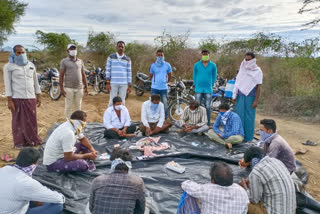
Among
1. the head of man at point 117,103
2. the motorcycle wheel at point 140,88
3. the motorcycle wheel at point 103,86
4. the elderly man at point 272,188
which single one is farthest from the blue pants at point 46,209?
the motorcycle wheel at point 103,86

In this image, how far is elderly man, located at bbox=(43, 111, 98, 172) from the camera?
122 inches

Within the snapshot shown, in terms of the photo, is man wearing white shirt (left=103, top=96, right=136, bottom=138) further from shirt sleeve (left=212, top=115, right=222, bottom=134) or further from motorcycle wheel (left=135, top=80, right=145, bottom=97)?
motorcycle wheel (left=135, top=80, right=145, bottom=97)

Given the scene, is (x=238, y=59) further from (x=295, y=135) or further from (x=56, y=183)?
(x=56, y=183)

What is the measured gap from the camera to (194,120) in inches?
203

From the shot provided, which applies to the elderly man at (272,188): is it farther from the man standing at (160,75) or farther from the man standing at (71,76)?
the man standing at (71,76)

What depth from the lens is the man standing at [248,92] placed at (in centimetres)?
476

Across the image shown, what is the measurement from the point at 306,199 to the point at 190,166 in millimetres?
1515

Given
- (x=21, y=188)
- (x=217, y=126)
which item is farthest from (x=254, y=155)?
(x=21, y=188)

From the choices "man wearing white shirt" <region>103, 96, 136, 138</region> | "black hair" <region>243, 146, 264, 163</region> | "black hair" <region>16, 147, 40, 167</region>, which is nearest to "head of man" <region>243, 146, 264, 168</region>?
"black hair" <region>243, 146, 264, 163</region>

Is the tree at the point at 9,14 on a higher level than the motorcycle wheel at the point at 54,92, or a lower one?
higher

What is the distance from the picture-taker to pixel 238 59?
1075cm

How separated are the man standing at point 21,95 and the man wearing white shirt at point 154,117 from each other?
6.60 feet

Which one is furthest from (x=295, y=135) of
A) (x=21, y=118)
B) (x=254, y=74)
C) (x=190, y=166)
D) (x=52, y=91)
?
(x=52, y=91)

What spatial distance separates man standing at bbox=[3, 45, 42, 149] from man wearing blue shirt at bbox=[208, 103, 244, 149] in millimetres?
3326
